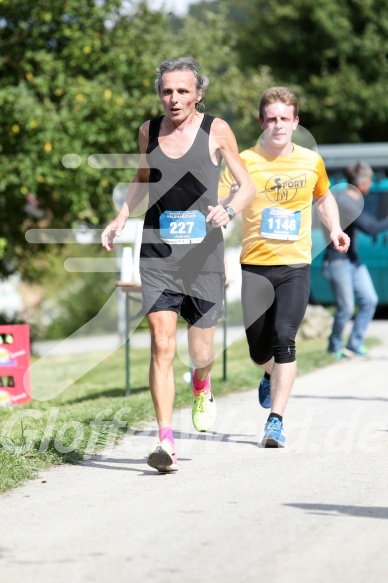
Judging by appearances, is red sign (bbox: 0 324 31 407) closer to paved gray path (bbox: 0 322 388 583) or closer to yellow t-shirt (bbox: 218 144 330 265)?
paved gray path (bbox: 0 322 388 583)

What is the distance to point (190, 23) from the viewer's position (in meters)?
21.0

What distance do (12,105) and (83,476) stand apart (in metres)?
11.2

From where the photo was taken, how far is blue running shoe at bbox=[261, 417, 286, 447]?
21.9 feet

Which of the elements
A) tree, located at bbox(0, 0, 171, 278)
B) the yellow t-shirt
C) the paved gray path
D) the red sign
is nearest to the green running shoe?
the paved gray path

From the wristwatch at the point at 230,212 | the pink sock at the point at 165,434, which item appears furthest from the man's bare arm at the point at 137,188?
the pink sock at the point at 165,434

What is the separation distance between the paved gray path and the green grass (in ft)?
0.55

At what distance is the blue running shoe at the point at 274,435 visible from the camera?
21.9ft

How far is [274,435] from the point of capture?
21.9 feet

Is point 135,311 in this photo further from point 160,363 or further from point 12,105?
point 12,105

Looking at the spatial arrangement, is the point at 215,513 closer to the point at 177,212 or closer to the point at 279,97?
the point at 177,212

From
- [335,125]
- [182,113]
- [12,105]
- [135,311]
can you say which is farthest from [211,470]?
[335,125]

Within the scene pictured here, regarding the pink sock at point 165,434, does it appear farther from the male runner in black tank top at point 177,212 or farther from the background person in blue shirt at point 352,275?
the background person in blue shirt at point 352,275

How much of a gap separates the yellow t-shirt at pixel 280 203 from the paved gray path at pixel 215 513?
1.16m

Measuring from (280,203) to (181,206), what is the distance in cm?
99
